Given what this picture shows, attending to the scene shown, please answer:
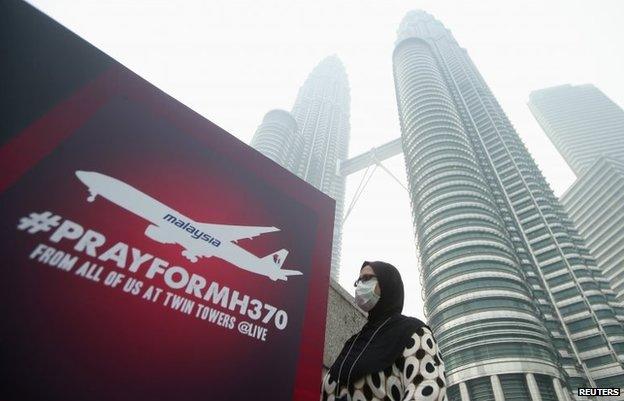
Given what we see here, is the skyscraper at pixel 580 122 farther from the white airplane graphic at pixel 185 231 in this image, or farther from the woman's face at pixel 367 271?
the white airplane graphic at pixel 185 231

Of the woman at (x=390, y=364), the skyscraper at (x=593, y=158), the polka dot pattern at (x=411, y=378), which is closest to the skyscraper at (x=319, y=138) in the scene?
the skyscraper at (x=593, y=158)

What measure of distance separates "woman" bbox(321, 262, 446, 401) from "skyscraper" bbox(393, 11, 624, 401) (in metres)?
49.8

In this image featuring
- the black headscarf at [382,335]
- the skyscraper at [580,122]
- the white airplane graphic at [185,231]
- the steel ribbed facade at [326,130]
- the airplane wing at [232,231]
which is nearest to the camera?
the white airplane graphic at [185,231]

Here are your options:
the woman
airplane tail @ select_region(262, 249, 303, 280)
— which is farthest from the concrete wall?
airplane tail @ select_region(262, 249, 303, 280)

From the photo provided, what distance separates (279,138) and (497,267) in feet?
206

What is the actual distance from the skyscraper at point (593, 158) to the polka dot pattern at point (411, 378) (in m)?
100

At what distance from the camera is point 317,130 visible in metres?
114

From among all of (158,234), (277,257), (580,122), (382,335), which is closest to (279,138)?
(277,257)

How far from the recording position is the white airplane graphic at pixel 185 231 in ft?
7.66

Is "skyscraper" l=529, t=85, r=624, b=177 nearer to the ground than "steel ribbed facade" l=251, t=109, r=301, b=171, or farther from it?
farther from it

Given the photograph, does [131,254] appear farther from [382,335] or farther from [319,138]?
[319,138]

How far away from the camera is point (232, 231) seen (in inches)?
114

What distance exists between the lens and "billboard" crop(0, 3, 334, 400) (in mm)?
1888

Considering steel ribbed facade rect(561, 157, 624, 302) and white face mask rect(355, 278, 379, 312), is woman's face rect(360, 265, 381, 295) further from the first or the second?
steel ribbed facade rect(561, 157, 624, 302)
